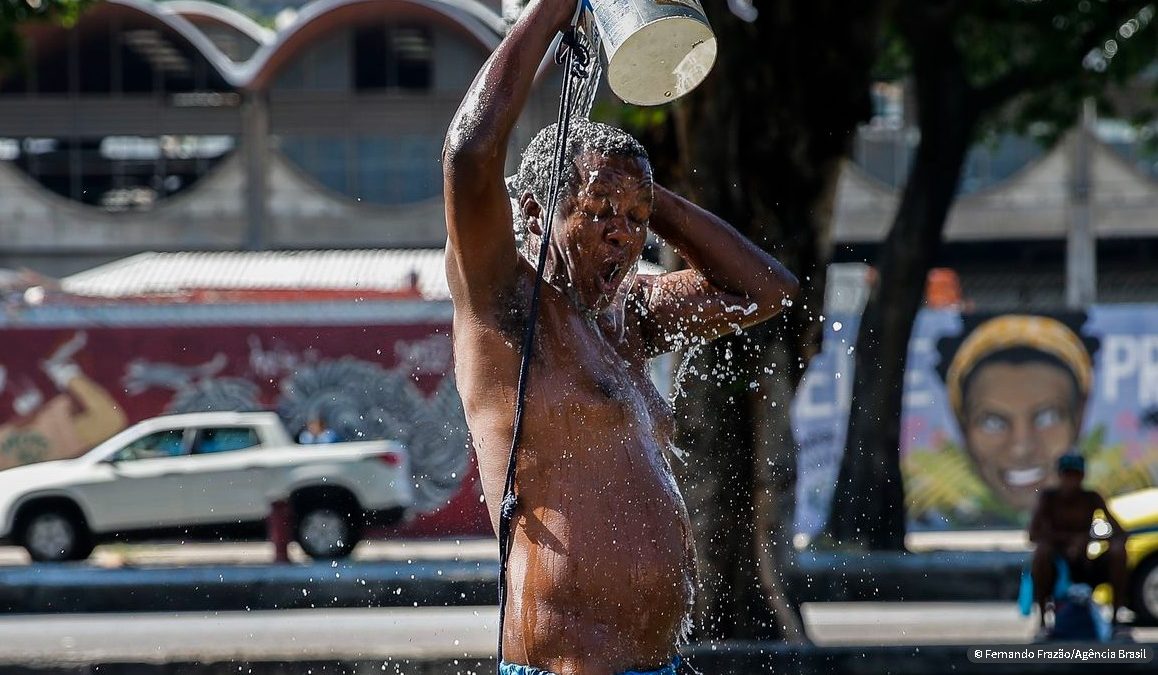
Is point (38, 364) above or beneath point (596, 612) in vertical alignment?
beneath

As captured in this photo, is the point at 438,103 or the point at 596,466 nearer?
the point at 596,466

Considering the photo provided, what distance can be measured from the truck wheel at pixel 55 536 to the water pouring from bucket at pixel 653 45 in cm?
1240

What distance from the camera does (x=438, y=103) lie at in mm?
30094

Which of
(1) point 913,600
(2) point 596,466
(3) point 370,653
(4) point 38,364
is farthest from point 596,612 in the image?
(4) point 38,364

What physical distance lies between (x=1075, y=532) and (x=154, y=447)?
8491 millimetres

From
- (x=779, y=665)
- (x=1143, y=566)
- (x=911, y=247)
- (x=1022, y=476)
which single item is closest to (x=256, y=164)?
(x=1022, y=476)

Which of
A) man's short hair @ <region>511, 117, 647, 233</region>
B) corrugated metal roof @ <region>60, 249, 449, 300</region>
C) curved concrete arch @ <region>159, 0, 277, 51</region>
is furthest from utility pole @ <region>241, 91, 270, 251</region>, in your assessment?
man's short hair @ <region>511, 117, 647, 233</region>

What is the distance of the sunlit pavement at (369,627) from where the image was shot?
9.95m

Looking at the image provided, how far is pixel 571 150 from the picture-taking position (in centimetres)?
264

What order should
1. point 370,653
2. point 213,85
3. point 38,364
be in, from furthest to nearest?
point 213,85 → point 38,364 → point 370,653

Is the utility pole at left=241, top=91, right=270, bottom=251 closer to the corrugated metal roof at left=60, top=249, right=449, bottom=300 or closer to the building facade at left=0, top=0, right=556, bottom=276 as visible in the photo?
the building facade at left=0, top=0, right=556, bottom=276

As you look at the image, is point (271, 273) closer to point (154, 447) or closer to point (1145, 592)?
point (154, 447)

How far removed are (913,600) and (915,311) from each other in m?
2.23

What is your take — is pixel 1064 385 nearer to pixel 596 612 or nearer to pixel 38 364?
pixel 38 364
